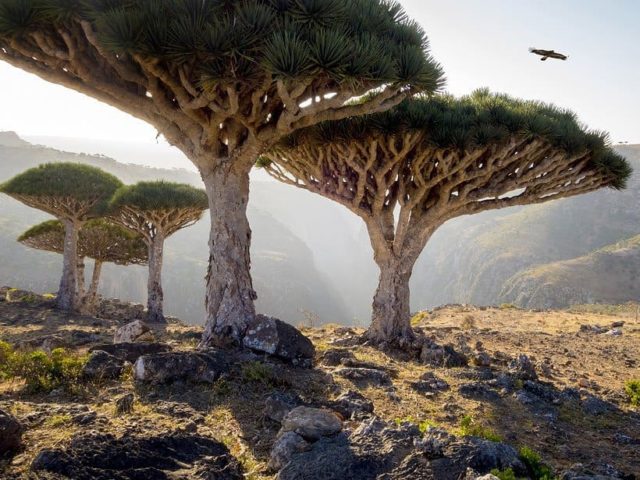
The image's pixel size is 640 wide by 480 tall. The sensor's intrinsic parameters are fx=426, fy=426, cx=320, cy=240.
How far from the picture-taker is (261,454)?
3938mm

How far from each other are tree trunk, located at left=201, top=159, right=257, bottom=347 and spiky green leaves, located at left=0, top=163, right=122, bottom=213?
1413 cm

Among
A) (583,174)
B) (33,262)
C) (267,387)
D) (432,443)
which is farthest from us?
(33,262)

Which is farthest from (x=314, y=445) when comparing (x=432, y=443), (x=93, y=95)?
(x=93, y=95)

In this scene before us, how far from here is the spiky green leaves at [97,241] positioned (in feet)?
72.1

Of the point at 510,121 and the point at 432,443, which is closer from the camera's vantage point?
the point at 432,443

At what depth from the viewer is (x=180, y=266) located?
236 ft

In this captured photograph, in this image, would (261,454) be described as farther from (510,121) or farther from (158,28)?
(510,121)

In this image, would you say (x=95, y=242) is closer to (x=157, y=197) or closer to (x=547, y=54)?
(x=157, y=197)

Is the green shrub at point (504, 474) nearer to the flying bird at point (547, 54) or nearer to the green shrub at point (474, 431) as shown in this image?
the green shrub at point (474, 431)

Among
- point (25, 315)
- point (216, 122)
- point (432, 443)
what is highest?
point (216, 122)

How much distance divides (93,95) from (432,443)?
7.22 meters

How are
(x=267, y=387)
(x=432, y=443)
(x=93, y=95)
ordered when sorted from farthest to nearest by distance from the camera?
1. (x=93, y=95)
2. (x=267, y=387)
3. (x=432, y=443)

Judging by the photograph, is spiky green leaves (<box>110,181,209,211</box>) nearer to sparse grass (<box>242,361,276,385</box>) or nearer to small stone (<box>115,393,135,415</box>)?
sparse grass (<box>242,361,276,385</box>)

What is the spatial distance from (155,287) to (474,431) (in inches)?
675
